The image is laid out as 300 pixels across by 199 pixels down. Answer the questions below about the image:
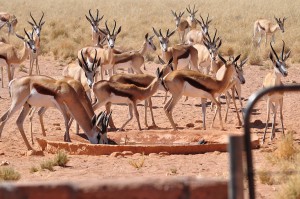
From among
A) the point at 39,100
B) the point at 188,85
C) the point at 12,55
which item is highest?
the point at 12,55

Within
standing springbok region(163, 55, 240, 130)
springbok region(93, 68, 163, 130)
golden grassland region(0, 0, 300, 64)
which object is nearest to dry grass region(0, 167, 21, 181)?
springbok region(93, 68, 163, 130)

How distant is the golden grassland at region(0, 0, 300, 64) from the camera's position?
26500 mm

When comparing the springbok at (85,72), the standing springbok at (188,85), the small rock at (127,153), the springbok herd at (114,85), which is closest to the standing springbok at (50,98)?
the springbok herd at (114,85)

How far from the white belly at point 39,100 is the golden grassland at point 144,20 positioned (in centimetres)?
1240

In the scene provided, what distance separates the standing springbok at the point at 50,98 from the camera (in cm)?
1123

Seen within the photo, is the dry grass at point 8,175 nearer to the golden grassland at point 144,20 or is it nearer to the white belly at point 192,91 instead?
the white belly at point 192,91

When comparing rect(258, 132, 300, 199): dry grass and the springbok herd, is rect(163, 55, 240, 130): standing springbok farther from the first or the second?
rect(258, 132, 300, 199): dry grass

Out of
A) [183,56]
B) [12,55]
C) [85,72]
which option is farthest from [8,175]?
[183,56]

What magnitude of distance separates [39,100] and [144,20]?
2579 cm

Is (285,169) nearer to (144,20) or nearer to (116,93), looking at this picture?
(116,93)

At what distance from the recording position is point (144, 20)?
36719mm

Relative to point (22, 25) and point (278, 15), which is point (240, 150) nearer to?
point (22, 25)

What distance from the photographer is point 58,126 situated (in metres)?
13.7

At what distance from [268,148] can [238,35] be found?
65.1 feet
